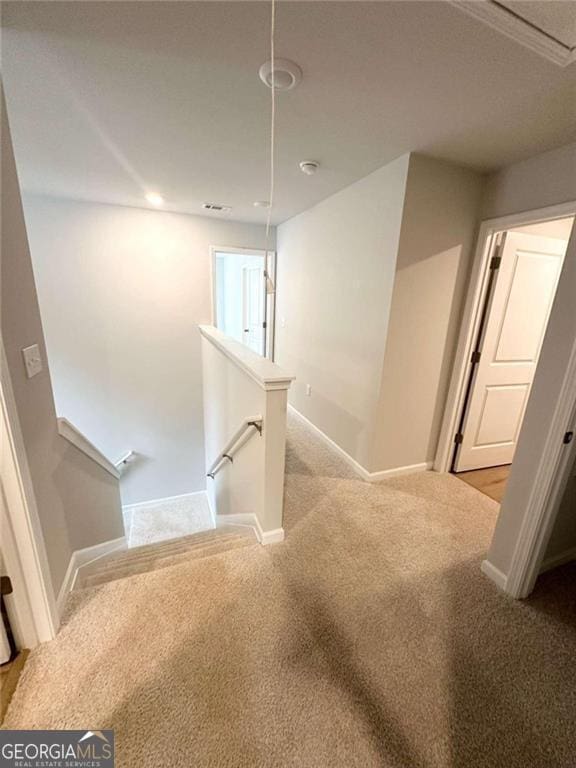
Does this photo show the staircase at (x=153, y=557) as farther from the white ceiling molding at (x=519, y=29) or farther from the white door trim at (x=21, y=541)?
the white ceiling molding at (x=519, y=29)

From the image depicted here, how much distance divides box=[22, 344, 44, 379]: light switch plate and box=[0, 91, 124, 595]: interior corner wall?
0.03 metres

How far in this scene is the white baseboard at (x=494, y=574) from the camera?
1670 mm

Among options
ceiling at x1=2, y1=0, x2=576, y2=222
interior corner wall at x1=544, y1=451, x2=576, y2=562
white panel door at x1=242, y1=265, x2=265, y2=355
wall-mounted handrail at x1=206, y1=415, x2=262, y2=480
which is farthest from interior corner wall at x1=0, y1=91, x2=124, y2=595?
white panel door at x1=242, y1=265, x2=265, y2=355

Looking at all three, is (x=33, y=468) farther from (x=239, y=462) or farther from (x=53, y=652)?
(x=239, y=462)

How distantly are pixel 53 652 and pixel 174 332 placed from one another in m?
3.35

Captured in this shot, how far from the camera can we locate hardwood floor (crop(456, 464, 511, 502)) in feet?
8.36

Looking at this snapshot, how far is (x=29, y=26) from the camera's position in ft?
3.76

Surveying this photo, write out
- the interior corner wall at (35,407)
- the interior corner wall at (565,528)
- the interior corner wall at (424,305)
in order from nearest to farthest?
the interior corner wall at (35,407) < the interior corner wall at (565,528) < the interior corner wall at (424,305)

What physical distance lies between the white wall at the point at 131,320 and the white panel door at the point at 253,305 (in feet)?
2.70

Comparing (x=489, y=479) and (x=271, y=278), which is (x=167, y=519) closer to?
(x=271, y=278)

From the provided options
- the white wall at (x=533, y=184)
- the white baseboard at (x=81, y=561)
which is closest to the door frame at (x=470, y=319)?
the white wall at (x=533, y=184)

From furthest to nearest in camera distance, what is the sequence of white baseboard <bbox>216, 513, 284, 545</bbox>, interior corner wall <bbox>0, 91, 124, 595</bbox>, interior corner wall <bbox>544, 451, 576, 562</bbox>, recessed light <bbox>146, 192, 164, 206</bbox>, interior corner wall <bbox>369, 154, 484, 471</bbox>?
recessed light <bbox>146, 192, 164, 206</bbox> → interior corner wall <bbox>369, 154, 484, 471</bbox> → white baseboard <bbox>216, 513, 284, 545</bbox> → interior corner wall <bbox>544, 451, 576, 562</bbox> → interior corner wall <bbox>0, 91, 124, 595</bbox>

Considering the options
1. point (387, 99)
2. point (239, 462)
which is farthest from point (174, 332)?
point (387, 99)

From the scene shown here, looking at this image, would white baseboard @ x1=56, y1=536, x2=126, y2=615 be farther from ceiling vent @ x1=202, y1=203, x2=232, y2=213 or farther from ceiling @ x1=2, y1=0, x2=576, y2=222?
ceiling vent @ x1=202, y1=203, x2=232, y2=213
